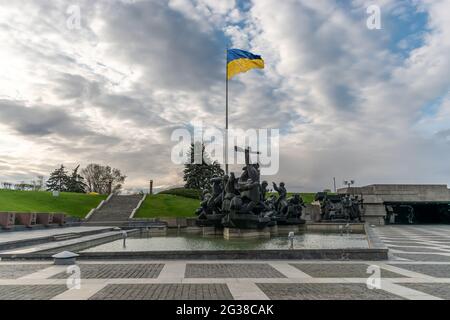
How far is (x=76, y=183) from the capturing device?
81312 mm

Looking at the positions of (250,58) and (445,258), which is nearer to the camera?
(445,258)

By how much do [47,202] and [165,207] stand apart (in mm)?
15345

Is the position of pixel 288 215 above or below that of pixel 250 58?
below

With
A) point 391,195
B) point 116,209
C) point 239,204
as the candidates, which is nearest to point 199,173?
point 116,209

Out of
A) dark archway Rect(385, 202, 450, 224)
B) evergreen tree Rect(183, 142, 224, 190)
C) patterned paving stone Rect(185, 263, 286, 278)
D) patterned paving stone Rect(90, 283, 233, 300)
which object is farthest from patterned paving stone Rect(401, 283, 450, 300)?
evergreen tree Rect(183, 142, 224, 190)

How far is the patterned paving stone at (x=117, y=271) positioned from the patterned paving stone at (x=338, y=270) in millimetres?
4263

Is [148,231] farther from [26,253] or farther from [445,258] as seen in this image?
[445,258]

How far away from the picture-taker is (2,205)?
3628cm

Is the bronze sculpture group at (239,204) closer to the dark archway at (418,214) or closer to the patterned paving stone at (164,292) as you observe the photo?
the patterned paving stone at (164,292)

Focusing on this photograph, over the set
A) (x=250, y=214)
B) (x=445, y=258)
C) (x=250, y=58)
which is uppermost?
(x=250, y=58)

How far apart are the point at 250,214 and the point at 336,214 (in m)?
20.2

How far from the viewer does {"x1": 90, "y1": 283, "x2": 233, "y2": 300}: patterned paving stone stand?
6.45 metres
